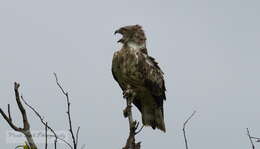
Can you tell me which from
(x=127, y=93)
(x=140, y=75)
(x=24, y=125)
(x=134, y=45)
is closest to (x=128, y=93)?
(x=127, y=93)

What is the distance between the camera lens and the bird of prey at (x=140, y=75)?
30.5 feet

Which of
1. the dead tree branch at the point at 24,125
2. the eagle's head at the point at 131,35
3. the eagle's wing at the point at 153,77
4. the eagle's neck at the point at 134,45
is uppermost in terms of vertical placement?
the eagle's head at the point at 131,35

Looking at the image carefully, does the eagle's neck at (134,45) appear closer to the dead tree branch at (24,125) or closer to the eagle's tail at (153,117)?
the eagle's tail at (153,117)

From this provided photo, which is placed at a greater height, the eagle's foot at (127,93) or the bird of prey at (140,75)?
the bird of prey at (140,75)

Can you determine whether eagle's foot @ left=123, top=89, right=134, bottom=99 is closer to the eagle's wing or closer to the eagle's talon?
the eagle's talon

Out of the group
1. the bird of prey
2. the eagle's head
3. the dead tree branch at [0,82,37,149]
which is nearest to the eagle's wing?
the bird of prey

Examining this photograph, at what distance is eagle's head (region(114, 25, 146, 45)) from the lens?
31.2ft

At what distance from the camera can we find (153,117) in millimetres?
9781

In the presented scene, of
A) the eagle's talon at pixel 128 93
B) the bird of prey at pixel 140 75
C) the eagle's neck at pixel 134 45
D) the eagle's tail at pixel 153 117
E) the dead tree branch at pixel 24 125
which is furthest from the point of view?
the eagle's tail at pixel 153 117

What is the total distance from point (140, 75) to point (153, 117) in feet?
3.13

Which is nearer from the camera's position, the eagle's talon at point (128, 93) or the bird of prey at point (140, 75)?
the eagle's talon at point (128, 93)

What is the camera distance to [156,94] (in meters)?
9.60

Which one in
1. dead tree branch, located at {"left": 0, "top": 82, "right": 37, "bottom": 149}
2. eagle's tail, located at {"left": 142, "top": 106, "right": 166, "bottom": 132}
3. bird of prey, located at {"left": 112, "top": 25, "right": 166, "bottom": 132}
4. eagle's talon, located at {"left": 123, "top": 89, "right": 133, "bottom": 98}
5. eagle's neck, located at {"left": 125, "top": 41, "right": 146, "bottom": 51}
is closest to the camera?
dead tree branch, located at {"left": 0, "top": 82, "right": 37, "bottom": 149}

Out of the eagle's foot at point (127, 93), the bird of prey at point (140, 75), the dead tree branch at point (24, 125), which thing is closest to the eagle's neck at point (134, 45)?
the bird of prey at point (140, 75)
